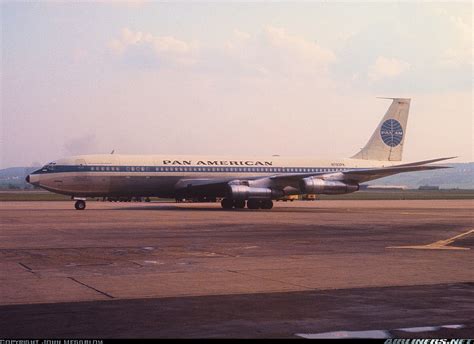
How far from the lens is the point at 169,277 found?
13164 mm

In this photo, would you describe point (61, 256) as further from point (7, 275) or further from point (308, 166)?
point (308, 166)

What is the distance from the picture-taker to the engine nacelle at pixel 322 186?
4325cm

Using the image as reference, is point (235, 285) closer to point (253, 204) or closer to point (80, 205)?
point (80, 205)

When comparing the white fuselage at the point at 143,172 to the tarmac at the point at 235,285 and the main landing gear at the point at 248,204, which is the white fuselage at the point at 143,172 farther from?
the tarmac at the point at 235,285

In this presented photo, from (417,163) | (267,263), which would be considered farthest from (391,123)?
(267,263)

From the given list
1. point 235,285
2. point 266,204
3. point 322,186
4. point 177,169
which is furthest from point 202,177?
point 235,285

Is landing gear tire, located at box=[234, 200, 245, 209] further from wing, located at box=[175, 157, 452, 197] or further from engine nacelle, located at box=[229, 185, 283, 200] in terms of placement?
engine nacelle, located at box=[229, 185, 283, 200]

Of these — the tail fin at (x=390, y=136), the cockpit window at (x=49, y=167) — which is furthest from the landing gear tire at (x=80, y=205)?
the tail fin at (x=390, y=136)

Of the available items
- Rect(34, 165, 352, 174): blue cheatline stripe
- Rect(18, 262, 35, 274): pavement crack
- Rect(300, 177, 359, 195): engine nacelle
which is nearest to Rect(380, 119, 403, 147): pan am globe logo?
Rect(34, 165, 352, 174): blue cheatline stripe

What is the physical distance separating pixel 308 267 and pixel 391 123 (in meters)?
38.8

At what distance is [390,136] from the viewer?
2028 inches

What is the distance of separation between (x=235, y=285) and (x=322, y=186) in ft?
105

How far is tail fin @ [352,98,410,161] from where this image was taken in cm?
5147

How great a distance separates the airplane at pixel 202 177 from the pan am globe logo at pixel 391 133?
16.7 feet
